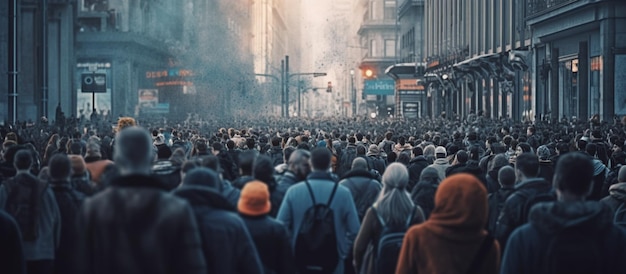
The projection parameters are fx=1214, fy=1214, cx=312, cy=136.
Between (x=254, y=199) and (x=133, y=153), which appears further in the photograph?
(x=254, y=199)

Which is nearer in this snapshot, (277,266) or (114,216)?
(114,216)

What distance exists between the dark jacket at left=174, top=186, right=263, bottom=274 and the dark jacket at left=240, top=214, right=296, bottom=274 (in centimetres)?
104

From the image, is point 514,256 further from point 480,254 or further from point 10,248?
point 10,248

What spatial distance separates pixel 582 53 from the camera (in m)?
43.0

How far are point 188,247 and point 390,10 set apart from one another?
151 meters

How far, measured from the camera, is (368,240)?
8.51 meters

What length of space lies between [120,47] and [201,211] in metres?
85.0

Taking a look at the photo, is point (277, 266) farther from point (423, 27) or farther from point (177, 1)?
point (177, 1)

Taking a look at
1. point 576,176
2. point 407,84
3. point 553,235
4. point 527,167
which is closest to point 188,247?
point 553,235

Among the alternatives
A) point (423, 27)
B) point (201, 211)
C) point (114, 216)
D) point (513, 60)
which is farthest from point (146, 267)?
point (423, 27)

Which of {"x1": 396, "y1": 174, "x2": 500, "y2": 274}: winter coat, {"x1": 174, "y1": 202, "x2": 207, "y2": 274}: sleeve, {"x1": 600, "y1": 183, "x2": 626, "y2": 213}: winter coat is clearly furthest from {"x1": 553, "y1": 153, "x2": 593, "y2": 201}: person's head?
{"x1": 600, "y1": 183, "x2": 626, "y2": 213}: winter coat

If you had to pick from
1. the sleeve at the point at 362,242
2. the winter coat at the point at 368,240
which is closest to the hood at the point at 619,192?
the winter coat at the point at 368,240

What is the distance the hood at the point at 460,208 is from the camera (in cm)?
637

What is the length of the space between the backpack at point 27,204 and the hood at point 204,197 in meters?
2.82
